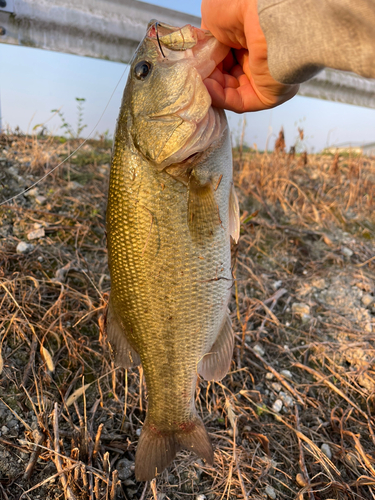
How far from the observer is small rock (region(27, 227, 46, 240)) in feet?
9.95

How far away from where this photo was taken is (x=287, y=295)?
3338 millimetres

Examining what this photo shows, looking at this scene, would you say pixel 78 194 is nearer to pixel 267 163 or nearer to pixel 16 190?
pixel 16 190

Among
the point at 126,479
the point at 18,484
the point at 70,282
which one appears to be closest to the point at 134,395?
the point at 126,479

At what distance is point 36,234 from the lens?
305cm

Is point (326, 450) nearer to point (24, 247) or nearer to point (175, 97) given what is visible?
point (175, 97)

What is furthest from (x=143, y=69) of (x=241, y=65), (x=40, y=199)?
(x=40, y=199)

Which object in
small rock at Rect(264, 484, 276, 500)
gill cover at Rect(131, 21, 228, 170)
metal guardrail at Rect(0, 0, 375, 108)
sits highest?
metal guardrail at Rect(0, 0, 375, 108)

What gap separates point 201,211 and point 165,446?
4.26ft

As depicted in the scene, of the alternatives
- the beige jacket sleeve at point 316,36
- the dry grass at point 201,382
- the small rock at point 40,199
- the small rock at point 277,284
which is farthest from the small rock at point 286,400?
the small rock at point 40,199

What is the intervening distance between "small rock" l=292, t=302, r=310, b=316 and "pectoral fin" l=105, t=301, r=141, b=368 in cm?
190

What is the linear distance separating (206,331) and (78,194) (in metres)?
2.55

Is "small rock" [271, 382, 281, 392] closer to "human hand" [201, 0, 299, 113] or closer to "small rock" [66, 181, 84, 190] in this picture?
"human hand" [201, 0, 299, 113]

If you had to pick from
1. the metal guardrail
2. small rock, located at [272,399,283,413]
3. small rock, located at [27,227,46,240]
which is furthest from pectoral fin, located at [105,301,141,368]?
the metal guardrail

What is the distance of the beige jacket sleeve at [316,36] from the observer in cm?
112
